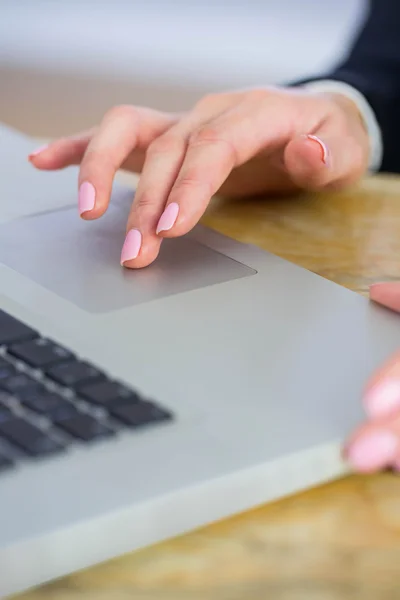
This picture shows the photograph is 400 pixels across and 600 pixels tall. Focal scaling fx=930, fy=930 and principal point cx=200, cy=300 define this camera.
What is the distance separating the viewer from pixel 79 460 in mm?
347

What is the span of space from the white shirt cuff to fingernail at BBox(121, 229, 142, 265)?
1.24 feet

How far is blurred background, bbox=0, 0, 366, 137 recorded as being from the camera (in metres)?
2.26

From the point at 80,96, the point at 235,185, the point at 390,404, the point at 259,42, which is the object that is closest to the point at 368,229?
the point at 235,185

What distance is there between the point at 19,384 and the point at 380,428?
0.48ft

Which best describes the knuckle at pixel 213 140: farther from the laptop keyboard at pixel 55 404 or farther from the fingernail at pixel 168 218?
the laptop keyboard at pixel 55 404

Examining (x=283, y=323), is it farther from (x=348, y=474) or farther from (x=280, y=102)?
(x=280, y=102)

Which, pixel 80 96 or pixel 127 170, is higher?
pixel 127 170

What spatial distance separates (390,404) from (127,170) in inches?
20.2

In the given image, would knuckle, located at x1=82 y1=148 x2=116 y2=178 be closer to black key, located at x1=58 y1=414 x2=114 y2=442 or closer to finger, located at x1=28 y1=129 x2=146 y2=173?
finger, located at x1=28 y1=129 x2=146 y2=173

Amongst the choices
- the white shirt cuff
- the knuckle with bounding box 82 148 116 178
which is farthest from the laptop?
the white shirt cuff

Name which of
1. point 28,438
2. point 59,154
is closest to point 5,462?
point 28,438

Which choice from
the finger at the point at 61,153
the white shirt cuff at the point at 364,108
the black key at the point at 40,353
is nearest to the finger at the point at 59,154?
the finger at the point at 61,153

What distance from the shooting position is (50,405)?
1.20ft

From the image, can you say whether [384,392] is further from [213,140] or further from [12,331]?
[213,140]
